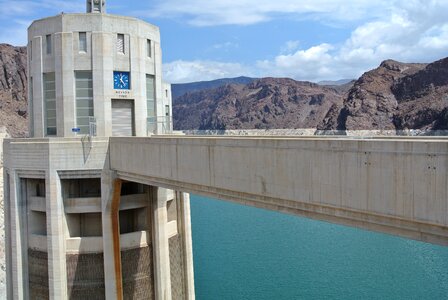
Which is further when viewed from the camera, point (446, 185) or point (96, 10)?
point (96, 10)

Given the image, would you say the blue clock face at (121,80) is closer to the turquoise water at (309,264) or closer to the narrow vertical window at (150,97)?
the narrow vertical window at (150,97)

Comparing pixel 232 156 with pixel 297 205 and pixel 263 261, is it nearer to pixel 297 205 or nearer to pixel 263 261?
pixel 297 205

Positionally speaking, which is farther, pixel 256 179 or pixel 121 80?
pixel 121 80

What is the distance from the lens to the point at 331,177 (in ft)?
35.6

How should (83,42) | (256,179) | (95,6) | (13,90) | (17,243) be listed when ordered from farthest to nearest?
(13,90) → (95,6) → (17,243) → (83,42) → (256,179)

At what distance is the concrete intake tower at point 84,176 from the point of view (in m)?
19.7

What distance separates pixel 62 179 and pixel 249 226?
181ft

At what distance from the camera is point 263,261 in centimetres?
5125

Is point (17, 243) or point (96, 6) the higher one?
point (96, 6)

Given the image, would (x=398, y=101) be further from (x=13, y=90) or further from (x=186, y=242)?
(x=186, y=242)

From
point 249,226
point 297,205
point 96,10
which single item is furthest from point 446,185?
point 249,226

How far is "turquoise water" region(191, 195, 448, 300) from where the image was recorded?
138ft

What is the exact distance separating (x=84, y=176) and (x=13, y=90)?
180 meters

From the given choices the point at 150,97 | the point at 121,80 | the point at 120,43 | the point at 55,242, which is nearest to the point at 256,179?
the point at 121,80
